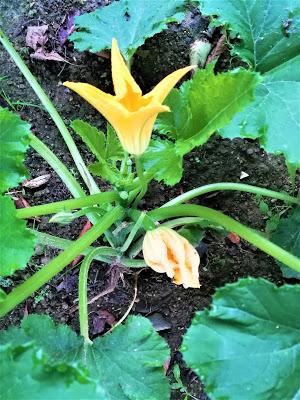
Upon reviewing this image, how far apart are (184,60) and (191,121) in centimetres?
91

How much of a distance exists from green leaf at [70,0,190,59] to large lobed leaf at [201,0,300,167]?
24cm

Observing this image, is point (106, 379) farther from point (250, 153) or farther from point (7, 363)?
point (250, 153)

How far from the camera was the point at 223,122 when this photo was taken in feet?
4.84

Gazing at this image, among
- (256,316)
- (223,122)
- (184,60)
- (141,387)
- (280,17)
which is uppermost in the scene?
(280,17)

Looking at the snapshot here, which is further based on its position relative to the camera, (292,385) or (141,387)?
(141,387)

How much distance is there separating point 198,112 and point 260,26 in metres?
0.42

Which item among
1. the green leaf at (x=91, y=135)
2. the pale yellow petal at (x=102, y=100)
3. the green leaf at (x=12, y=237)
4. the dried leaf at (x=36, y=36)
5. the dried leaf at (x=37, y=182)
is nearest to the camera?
the pale yellow petal at (x=102, y=100)

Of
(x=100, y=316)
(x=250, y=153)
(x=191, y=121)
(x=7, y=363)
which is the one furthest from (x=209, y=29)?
(x=7, y=363)

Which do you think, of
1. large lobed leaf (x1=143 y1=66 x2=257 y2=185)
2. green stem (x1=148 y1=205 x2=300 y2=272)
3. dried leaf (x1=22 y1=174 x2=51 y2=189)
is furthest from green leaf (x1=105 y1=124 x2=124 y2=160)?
dried leaf (x1=22 y1=174 x2=51 y2=189)

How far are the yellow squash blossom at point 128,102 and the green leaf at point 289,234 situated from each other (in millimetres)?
707

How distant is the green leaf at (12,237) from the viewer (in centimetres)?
155

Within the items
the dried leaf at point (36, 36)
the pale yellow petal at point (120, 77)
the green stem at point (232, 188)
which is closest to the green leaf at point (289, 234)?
the green stem at point (232, 188)

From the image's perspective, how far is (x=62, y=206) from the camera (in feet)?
5.64

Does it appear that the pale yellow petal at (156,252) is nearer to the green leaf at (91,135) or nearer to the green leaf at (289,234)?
the green leaf at (91,135)
